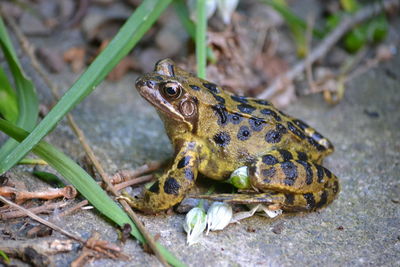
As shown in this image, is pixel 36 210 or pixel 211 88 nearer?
pixel 36 210

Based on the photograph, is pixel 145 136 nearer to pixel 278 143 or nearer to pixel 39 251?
pixel 278 143

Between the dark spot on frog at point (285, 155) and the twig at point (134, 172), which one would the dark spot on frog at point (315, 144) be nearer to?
the dark spot on frog at point (285, 155)

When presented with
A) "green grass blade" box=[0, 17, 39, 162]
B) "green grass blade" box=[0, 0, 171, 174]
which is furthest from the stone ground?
"green grass blade" box=[0, 0, 171, 174]

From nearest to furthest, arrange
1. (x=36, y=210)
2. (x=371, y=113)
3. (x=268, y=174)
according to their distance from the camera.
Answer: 1. (x=36, y=210)
2. (x=268, y=174)
3. (x=371, y=113)

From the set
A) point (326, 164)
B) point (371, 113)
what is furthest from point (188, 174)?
point (371, 113)

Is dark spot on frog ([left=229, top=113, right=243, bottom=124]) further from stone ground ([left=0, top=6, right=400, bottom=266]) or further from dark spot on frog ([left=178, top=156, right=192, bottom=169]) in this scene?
stone ground ([left=0, top=6, right=400, bottom=266])

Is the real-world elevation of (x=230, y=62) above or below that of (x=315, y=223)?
above

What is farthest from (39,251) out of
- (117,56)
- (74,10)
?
(74,10)

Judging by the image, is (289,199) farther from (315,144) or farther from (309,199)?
(315,144)

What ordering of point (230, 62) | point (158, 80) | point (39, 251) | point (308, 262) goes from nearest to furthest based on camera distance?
point (39, 251)
point (308, 262)
point (158, 80)
point (230, 62)
